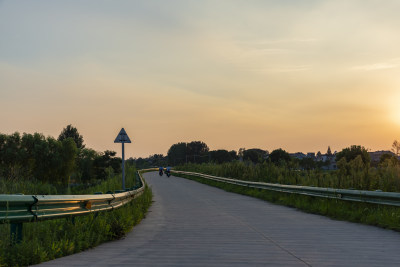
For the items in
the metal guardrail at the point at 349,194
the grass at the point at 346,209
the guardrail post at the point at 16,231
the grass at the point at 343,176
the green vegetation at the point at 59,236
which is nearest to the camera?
the green vegetation at the point at 59,236

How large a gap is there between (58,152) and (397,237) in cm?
12093

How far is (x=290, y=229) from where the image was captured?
426 inches

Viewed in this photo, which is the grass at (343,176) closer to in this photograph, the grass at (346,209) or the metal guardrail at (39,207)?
the grass at (346,209)

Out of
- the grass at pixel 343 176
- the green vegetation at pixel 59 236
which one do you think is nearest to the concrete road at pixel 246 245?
the green vegetation at pixel 59 236

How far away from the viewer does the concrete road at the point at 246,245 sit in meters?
6.91

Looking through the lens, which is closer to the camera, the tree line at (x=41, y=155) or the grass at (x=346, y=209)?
the grass at (x=346, y=209)

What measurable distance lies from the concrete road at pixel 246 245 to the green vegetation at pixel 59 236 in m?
0.23

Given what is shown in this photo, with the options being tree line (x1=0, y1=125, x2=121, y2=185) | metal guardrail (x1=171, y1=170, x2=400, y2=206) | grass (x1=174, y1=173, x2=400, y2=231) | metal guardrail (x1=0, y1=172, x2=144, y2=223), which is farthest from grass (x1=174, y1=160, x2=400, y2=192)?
tree line (x1=0, y1=125, x2=121, y2=185)

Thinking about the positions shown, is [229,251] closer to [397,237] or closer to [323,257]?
[323,257]

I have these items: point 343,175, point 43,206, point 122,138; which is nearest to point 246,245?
point 43,206

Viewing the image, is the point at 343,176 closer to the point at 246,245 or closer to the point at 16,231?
the point at 246,245

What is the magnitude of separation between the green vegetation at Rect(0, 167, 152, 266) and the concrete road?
23 centimetres

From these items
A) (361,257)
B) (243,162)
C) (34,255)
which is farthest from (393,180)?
(243,162)

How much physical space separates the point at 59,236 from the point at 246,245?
11.7 feet
